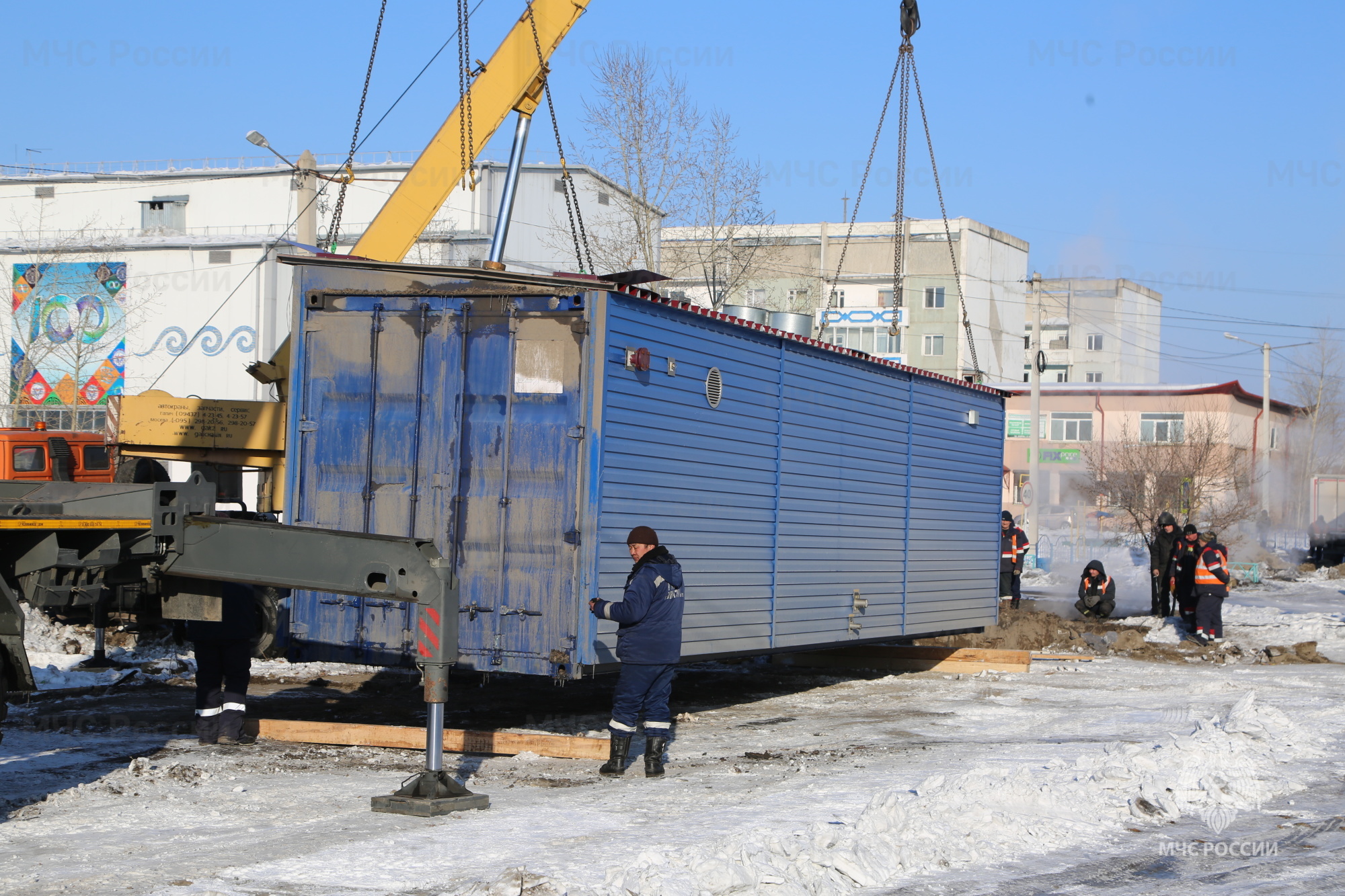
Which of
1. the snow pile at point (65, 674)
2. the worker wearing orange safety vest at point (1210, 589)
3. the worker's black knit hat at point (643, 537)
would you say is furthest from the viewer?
the worker wearing orange safety vest at point (1210, 589)

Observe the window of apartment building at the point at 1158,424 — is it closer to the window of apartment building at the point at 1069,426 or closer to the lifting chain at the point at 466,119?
the window of apartment building at the point at 1069,426

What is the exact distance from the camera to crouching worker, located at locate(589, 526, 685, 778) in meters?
8.24

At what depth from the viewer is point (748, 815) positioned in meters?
6.95

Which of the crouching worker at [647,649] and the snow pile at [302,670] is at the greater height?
the crouching worker at [647,649]

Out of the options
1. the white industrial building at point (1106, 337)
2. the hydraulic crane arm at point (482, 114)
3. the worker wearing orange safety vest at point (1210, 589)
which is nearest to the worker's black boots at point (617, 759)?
the hydraulic crane arm at point (482, 114)

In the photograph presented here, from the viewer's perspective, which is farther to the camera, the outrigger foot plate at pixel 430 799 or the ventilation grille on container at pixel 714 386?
the ventilation grille on container at pixel 714 386

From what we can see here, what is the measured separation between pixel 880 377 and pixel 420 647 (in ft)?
Result: 22.7

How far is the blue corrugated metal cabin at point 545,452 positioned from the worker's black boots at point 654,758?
81 centimetres

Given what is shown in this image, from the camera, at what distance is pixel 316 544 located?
6809 millimetres

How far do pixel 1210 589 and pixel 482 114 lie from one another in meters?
11.7

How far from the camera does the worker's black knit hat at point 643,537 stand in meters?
8.39

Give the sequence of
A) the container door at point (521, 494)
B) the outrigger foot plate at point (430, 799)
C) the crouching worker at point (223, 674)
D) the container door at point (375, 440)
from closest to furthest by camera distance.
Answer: the outrigger foot plate at point (430, 799), the container door at point (521, 494), the crouching worker at point (223, 674), the container door at point (375, 440)

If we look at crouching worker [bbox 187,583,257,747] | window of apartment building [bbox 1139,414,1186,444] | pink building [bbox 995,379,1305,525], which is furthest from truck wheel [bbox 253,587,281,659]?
window of apartment building [bbox 1139,414,1186,444]

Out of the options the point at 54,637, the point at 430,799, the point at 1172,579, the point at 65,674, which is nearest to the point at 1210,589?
the point at 1172,579
